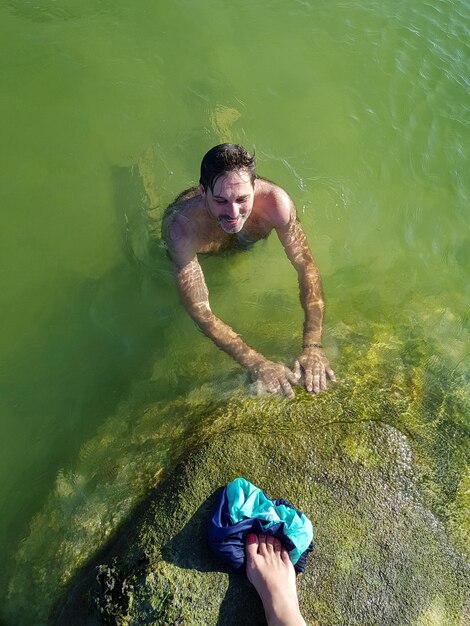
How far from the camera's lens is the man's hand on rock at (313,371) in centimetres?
342

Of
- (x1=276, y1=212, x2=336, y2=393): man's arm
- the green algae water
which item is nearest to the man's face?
(x1=276, y1=212, x2=336, y2=393): man's arm

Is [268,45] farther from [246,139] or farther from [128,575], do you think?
[128,575]

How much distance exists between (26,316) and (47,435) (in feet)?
3.57

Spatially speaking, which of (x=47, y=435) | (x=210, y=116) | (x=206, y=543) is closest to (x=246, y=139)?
(x=210, y=116)

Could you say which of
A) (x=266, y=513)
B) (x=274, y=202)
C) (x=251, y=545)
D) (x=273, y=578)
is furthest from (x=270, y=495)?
(x=274, y=202)

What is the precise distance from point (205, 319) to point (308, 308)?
77 cm

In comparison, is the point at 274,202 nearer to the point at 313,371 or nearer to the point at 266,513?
Answer: the point at 313,371

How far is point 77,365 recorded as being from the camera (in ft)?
13.8

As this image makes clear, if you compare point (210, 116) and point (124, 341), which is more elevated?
point (210, 116)

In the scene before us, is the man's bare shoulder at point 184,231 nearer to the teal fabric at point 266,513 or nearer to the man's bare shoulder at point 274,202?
the man's bare shoulder at point 274,202

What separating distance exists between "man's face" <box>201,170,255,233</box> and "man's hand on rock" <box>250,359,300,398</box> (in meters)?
0.96

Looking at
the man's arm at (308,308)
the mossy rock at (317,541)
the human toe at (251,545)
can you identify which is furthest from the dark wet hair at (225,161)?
the human toe at (251,545)

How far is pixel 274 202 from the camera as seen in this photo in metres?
4.06

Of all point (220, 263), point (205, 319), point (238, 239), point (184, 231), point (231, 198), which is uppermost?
point (231, 198)
